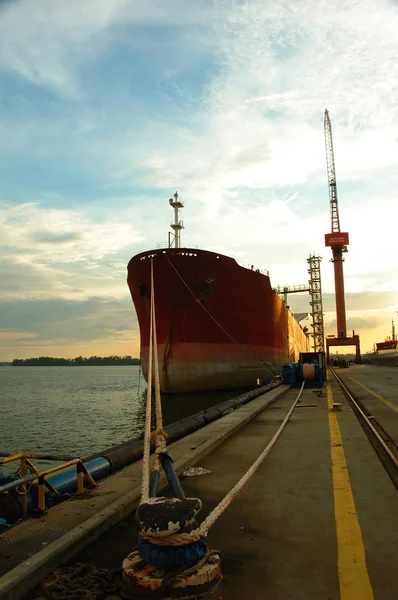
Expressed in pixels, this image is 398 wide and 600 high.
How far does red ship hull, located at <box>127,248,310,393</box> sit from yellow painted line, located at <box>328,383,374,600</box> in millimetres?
18569

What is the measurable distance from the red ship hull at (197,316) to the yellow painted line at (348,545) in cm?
1857

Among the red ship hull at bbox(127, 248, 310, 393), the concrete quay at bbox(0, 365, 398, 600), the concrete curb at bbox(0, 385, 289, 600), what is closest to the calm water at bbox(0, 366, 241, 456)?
the red ship hull at bbox(127, 248, 310, 393)

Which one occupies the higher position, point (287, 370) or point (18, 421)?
point (287, 370)

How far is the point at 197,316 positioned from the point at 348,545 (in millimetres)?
21453

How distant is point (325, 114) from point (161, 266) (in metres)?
76.1

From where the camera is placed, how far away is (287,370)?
Answer: 78.7 ft

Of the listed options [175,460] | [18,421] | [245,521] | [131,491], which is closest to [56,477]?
[131,491]

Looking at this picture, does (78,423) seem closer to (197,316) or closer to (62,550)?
(197,316)

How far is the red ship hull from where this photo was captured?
2473 cm

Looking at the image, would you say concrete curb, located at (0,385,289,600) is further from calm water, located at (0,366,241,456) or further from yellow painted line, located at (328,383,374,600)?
calm water, located at (0,366,241,456)

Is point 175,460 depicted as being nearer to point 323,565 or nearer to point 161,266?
point 323,565

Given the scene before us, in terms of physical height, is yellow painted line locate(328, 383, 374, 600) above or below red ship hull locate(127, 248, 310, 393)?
below

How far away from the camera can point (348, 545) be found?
144 inches

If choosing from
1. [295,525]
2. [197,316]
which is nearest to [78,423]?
[197,316]
